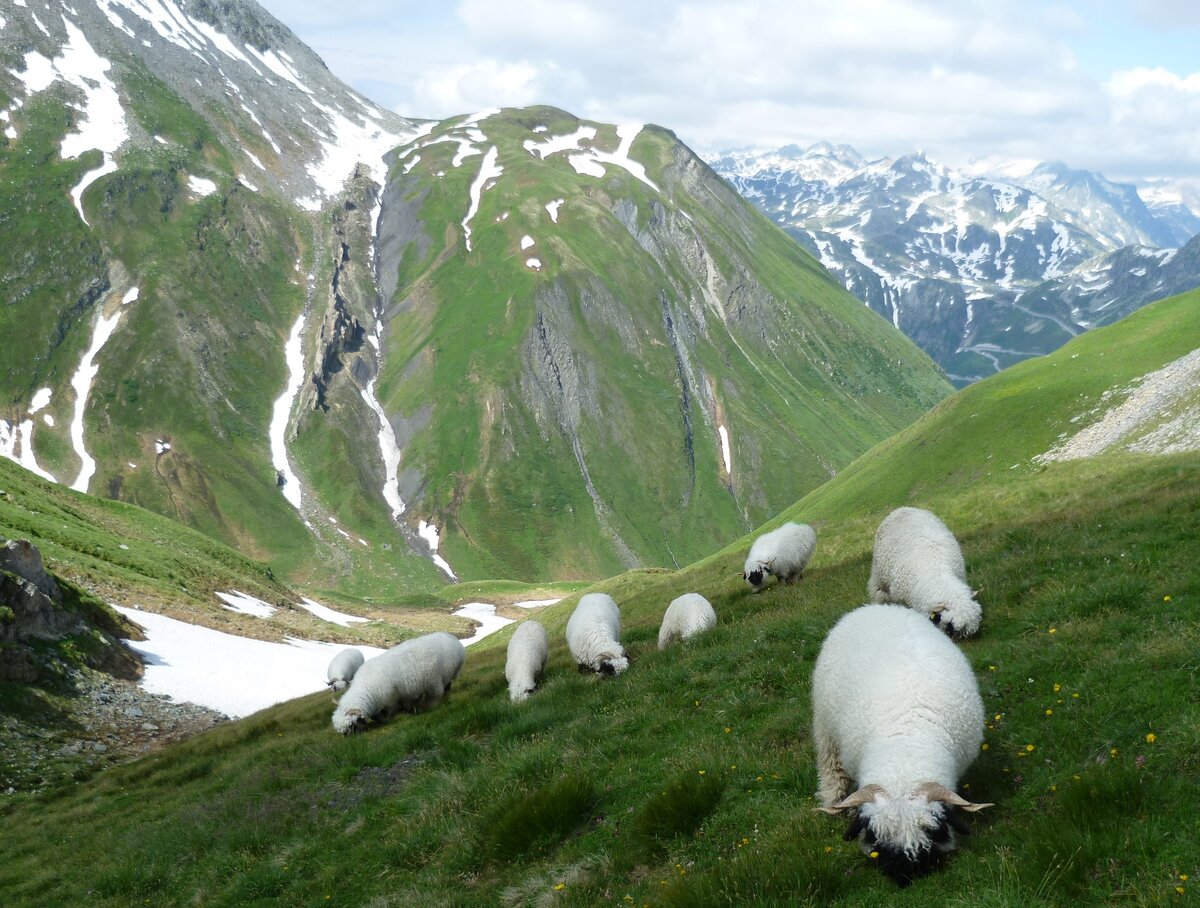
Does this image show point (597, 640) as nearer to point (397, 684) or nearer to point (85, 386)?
point (397, 684)

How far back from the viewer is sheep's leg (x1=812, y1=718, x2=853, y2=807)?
8266 millimetres

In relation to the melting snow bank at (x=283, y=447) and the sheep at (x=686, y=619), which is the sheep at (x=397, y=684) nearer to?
the sheep at (x=686, y=619)

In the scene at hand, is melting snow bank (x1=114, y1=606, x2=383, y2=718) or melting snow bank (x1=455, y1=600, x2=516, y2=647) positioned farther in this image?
melting snow bank (x1=455, y1=600, x2=516, y2=647)

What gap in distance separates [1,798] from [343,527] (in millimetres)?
155838

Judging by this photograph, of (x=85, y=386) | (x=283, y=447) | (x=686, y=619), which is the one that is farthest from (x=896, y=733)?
(x=85, y=386)

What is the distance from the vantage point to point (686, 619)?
20719 mm

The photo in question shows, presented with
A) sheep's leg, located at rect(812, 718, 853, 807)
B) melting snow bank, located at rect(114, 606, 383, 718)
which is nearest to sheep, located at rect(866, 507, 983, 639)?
sheep's leg, located at rect(812, 718, 853, 807)

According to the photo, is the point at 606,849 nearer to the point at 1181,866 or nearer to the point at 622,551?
the point at 1181,866

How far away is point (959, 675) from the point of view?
27.9 feet

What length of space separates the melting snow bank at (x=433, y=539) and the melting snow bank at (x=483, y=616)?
57164mm

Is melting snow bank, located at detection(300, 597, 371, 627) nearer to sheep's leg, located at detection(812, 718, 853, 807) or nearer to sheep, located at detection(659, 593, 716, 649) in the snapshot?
sheep, located at detection(659, 593, 716, 649)

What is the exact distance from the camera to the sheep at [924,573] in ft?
41.8

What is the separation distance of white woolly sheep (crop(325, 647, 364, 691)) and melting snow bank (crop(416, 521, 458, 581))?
13876cm

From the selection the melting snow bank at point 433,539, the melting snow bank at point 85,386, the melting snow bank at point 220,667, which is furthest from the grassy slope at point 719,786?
Result: the melting snow bank at point 85,386
